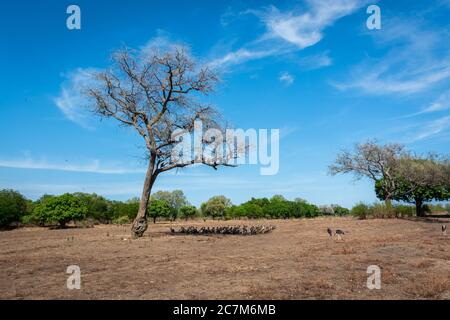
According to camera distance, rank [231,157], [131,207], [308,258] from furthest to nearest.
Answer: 1. [131,207]
2. [231,157]
3. [308,258]

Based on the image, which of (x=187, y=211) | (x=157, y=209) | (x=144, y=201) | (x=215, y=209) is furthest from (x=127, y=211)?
(x=144, y=201)

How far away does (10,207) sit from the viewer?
167ft

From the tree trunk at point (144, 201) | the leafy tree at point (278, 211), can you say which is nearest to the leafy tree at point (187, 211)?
the leafy tree at point (278, 211)

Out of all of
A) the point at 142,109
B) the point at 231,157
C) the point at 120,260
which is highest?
the point at 142,109

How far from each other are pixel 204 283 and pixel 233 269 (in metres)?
2.29

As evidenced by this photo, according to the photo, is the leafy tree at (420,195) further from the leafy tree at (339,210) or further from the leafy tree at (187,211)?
the leafy tree at (339,210)

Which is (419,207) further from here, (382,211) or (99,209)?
(99,209)

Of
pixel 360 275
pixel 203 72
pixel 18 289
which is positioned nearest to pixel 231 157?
pixel 203 72

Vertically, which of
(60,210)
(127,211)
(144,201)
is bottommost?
(127,211)

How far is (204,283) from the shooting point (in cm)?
888

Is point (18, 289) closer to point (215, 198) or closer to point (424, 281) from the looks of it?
point (424, 281)

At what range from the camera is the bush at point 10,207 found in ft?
164

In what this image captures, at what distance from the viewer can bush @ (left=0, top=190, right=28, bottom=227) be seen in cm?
5012

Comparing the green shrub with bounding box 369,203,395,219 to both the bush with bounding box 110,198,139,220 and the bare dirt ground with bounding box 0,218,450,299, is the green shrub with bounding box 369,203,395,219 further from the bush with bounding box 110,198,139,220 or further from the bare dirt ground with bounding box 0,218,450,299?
the bush with bounding box 110,198,139,220
